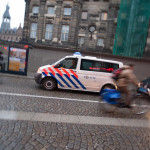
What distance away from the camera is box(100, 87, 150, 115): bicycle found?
4.86 m

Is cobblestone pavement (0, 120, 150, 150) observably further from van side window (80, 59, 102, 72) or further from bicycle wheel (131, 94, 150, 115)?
van side window (80, 59, 102, 72)

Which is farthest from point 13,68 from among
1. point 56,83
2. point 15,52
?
point 56,83

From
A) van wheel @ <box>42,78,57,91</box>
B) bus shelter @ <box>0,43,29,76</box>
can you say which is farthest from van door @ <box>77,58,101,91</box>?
bus shelter @ <box>0,43,29,76</box>

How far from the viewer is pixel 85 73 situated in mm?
7535

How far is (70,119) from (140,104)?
8.74ft

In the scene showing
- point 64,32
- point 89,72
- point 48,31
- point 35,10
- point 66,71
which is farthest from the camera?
point 35,10

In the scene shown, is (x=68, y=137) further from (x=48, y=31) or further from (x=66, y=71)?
(x=48, y=31)

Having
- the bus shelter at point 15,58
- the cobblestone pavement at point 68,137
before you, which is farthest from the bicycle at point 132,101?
the bus shelter at point 15,58

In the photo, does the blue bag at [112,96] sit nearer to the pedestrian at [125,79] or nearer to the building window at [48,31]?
the pedestrian at [125,79]

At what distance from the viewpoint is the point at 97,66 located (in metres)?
7.61

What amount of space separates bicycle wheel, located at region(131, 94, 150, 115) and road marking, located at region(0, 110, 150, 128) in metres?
0.61

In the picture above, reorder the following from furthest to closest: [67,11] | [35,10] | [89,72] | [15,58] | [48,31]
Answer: [35,10] → [48,31] → [67,11] → [15,58] → [89,72]

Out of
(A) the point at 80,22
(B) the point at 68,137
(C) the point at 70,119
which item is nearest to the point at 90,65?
(C) the point at 70,119

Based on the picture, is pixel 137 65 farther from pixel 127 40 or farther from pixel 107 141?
pixel 107 141
